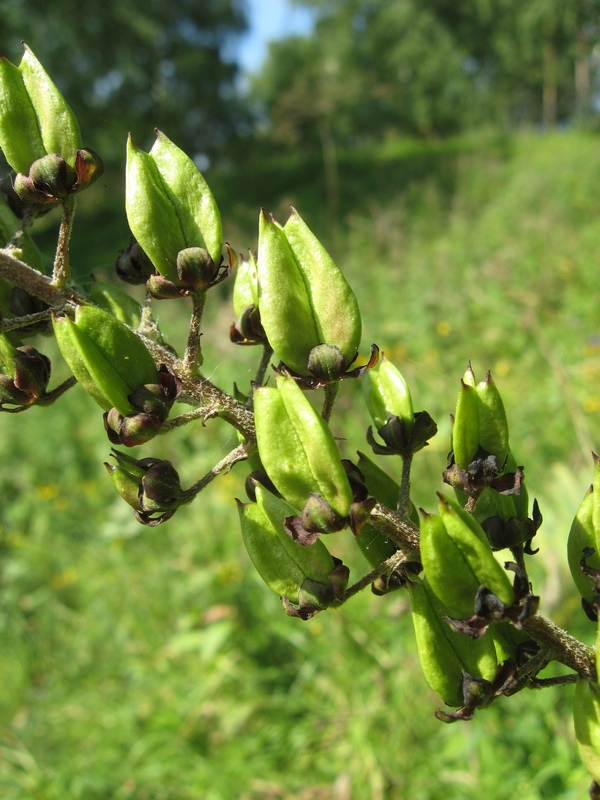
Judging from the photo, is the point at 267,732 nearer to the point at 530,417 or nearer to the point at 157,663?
the point at 157,663

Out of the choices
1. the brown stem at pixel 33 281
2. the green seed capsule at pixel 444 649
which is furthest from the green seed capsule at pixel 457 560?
the brown stem at pixel 33 281

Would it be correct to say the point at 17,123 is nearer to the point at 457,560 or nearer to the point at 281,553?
the point at 281,553

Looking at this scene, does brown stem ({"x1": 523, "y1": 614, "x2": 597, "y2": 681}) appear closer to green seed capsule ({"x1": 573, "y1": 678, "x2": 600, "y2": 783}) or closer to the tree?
green seed capsule ({"x1": 573, "y1": 678, "x2": 600, "y2": 783})

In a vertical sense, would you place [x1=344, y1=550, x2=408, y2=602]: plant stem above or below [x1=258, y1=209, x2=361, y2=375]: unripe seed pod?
below

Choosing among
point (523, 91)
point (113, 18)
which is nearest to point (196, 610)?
point (113, 18)

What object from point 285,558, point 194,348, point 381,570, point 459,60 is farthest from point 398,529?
point 459,60

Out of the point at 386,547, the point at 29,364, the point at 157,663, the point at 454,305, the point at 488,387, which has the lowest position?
the point at 157,663

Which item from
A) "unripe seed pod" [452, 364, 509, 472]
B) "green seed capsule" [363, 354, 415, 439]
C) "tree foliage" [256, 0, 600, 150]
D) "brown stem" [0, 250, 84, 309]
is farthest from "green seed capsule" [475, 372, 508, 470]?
"tree foliage" [256, 0, 600, 150]
